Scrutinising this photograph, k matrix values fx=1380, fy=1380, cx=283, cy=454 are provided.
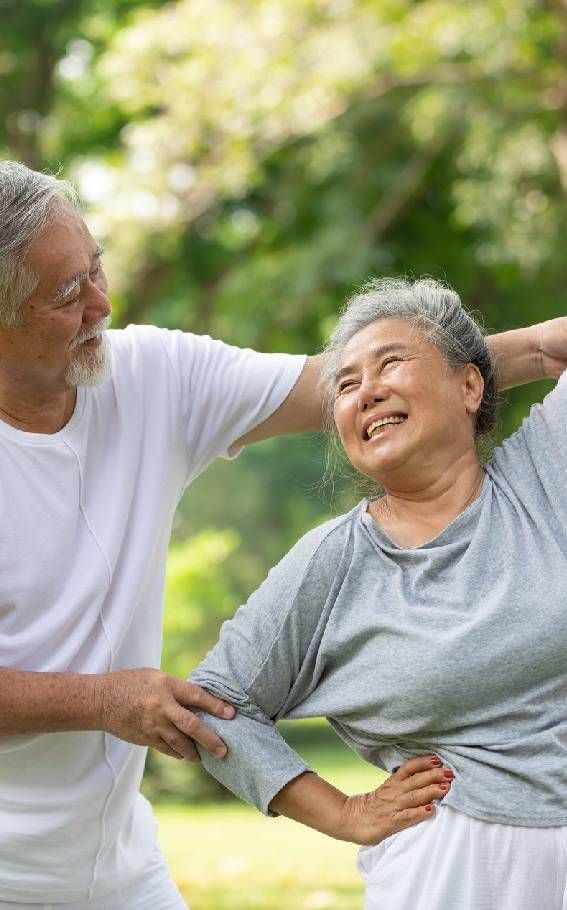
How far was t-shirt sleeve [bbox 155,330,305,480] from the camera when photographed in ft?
8.91

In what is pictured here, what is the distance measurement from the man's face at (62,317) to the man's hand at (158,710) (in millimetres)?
578

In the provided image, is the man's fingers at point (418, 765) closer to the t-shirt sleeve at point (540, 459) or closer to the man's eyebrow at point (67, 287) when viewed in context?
the t-shirt sleeve at point (540, 459)

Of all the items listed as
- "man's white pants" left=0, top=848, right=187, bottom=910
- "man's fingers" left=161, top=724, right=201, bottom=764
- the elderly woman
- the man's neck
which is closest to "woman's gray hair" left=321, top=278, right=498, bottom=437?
the elderly woman

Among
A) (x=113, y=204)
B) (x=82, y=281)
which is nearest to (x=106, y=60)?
(x=113, y=204)

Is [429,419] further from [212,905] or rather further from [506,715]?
[212,905]

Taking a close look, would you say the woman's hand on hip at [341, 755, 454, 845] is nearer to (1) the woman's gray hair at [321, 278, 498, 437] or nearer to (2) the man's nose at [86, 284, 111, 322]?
(1) the woman's gray hair at [321, 278, 498, 437]

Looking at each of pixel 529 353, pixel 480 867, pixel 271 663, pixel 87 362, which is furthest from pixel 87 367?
pixel 480 867

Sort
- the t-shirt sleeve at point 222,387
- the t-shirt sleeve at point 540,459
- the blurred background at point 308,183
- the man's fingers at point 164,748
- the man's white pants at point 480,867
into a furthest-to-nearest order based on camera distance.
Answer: the blurred background at point 308,183, the t-shirt sleeve at point 222,387, the man's fingers at point 164,748, the t-shirt sleeve at point 540,459, the man's white pants at point 480,867

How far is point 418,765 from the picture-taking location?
2088 millimetres

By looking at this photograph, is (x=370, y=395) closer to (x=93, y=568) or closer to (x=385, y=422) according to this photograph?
(x=385, y=422)

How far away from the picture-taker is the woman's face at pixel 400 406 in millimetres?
2184

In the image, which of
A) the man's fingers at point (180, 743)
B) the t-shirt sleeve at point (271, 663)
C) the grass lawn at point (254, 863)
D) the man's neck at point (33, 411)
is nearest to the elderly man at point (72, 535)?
the man's neck at point (33, 411)

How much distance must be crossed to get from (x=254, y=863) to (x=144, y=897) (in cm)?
419

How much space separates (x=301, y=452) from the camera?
16.0m
